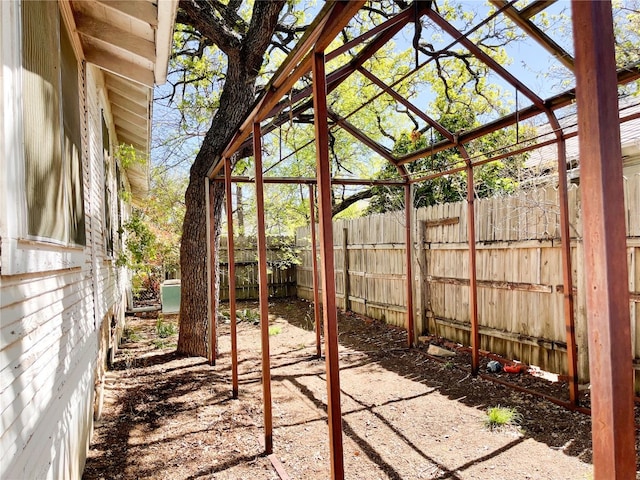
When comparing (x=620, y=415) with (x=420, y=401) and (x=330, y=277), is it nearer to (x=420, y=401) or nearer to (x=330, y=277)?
(x=330, y=277)

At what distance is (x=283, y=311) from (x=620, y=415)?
364 inches

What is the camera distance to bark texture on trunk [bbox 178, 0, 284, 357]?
5.55 m

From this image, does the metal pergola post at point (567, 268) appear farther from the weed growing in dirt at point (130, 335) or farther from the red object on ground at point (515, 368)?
the weed growing in dirt at point (130, 335)

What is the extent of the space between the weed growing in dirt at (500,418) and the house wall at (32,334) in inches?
121

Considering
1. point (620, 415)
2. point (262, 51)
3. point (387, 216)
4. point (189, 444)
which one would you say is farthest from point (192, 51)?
point (620, 415)

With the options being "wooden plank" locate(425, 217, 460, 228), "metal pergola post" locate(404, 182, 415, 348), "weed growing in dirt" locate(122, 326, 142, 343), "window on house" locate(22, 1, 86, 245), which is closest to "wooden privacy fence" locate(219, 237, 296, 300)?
"weed growing in dirt" locate(122, 326, 142, 343)

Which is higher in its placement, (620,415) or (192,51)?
(192,51)

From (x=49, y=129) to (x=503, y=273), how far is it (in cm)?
480

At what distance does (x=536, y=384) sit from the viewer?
14.4 ft

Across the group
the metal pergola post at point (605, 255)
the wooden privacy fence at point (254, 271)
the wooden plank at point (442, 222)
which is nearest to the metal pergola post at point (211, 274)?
the wooden plank at point (442, 222)

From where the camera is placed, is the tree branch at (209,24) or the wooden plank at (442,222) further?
the wooden plank at (442,222)

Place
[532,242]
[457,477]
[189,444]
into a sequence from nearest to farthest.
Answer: [457,477] → [189,444] → [532,242]

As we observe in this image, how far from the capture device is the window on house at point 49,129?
5.70 ft

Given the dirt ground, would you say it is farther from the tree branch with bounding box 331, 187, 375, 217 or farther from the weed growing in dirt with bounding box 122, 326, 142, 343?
the tree branch with bounding box 331, 187, 375, 217
